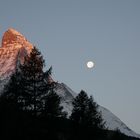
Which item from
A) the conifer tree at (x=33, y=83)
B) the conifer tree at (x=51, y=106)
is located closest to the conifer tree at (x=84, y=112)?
the conifer tree at (x=51, y=106)

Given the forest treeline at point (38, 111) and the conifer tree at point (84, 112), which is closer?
the forest treeline at point (38, 111)

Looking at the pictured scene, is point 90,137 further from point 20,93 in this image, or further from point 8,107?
point 8,107

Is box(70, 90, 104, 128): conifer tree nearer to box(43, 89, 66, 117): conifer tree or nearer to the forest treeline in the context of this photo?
the forest treeline

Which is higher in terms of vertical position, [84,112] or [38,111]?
[84,112]

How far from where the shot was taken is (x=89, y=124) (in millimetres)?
46281

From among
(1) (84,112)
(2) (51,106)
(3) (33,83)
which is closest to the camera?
(2) (51,106)

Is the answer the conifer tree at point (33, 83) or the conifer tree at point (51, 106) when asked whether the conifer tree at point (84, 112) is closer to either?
the conifer tree at point (51, 106)

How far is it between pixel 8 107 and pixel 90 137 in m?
14.9

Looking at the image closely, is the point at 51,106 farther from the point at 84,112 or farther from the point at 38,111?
the point at 84,112

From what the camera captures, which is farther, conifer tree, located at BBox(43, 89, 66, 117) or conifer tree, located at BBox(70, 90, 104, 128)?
conifer tree, located at BBox(70, 90, 104, 128)

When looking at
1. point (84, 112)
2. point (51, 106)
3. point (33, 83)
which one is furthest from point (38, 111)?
point (84, 112)

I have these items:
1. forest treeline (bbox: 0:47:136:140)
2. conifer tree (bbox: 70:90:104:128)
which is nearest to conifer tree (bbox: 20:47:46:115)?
forest treeline (bbox: 0:47:136:140)

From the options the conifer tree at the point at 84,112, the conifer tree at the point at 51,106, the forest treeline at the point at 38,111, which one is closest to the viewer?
the forest treeline at the point at 38,111

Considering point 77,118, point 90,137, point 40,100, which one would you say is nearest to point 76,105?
point 77,118
